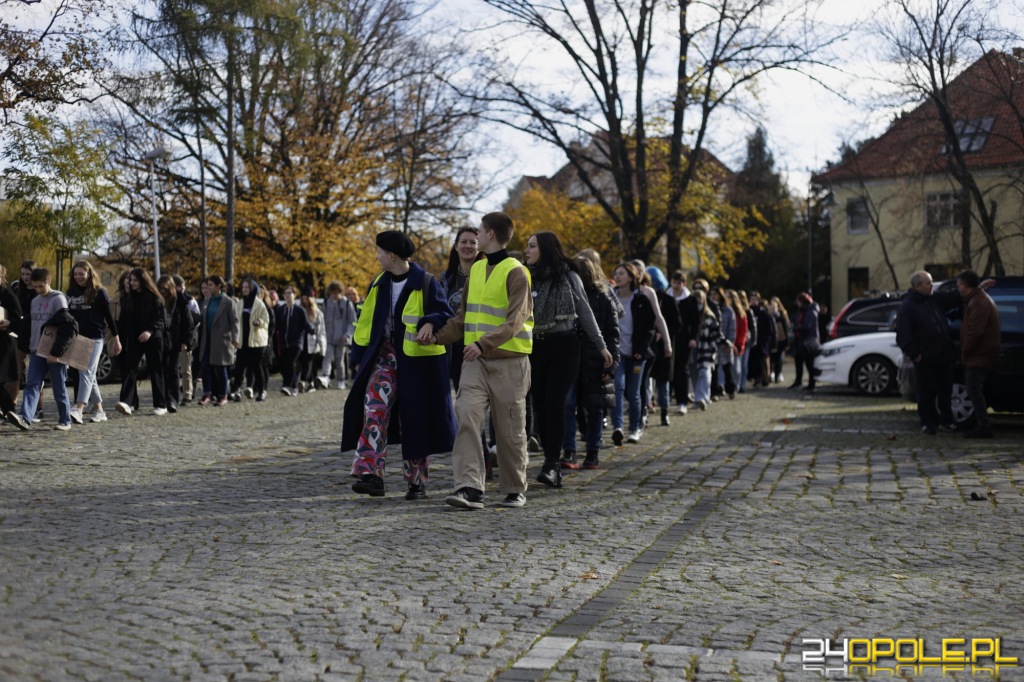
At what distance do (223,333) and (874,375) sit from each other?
37.7ft

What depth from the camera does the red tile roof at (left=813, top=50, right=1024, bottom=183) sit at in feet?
85.1

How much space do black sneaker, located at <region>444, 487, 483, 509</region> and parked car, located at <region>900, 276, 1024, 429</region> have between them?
7957mm

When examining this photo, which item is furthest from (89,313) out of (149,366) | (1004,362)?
(1004,362)

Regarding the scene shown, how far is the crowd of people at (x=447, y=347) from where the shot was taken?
8320 mm

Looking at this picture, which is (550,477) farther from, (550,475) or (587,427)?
(587,427)

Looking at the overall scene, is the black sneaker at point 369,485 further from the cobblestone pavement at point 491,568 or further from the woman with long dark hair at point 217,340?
the woman with long dark hair at point 217,340

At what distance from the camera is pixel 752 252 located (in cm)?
6688

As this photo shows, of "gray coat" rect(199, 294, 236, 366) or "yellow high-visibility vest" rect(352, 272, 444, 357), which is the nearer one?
"yellow high-visibility vest" rect(352, 272, 444, 357)

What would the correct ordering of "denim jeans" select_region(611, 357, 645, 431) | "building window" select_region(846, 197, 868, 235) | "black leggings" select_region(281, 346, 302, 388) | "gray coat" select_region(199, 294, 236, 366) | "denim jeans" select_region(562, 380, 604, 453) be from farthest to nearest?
"building window" select_region(846, 197, 868, 235)
"black leggings" select_region(281, 346, 302, 388)
"gray coat" select_region(199, 294, 236, 366)
"denim jeans" select_region(611, 357, 645, 431)
"denim jeans" select_region(562, 380, 604, 453)

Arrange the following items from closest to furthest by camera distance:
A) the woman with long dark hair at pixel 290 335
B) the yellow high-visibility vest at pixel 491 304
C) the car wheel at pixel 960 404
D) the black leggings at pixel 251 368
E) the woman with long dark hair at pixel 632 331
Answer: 1. the yellow high-visibility vest at pixel 491 304
2. the woman with long dark hair at pixel 632 331
3. the car wheel at pixel 960 404
4. the black leggings at pixel 251 368
5. the woman with long dark hair at pixel 290 335

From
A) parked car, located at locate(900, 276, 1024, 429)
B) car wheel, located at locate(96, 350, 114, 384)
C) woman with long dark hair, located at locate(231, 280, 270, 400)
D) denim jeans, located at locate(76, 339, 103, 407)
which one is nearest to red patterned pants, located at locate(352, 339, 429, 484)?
denim jeans, located at locate(76, 339, 103, 407)

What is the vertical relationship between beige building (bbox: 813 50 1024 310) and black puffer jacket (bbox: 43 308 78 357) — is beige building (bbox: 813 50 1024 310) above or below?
above

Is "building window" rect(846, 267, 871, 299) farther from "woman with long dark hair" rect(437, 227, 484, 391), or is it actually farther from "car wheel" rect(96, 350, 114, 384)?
"woman with long dark hair" rect(437, 227, 484, 391)

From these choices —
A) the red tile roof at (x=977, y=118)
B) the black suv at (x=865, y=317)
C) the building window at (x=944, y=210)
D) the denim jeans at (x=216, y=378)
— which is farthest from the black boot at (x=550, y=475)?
the building window at (x=944, y=210)
